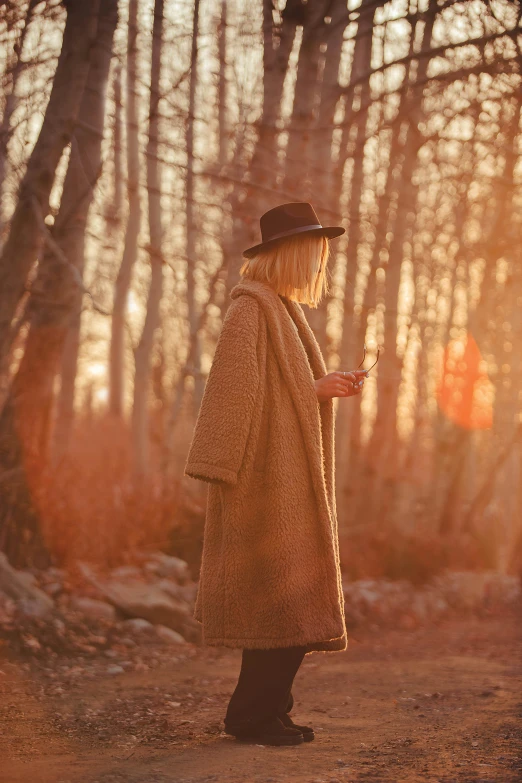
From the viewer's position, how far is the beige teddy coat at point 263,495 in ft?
12.4

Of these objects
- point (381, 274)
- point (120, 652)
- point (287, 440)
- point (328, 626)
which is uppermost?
point (381, 274)

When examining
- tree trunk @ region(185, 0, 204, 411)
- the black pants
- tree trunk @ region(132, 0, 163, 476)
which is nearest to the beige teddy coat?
the black pants

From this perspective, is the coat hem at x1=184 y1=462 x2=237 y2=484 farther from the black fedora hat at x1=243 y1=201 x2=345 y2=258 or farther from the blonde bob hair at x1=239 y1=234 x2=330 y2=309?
the black fedora hat at x1=243 y1=201 x2=345 y2=258

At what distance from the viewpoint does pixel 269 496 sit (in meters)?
3.84

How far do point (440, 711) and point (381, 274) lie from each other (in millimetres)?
14410

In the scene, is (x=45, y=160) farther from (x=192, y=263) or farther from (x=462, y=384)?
(x=462, y=384)

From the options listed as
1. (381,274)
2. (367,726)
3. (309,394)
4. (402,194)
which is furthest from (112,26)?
(381,274)

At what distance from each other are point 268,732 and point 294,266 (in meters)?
2.10

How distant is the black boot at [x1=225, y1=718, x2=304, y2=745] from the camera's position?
393 cm

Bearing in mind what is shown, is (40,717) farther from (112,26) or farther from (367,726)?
(112,26)

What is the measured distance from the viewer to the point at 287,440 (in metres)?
3.88

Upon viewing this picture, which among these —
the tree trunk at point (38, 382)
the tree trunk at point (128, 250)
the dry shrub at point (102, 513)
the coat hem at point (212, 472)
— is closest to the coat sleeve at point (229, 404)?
the coat hem at point (212, 472)

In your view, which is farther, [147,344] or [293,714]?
[147,344]

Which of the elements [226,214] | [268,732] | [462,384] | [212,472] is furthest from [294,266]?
[462,384]
